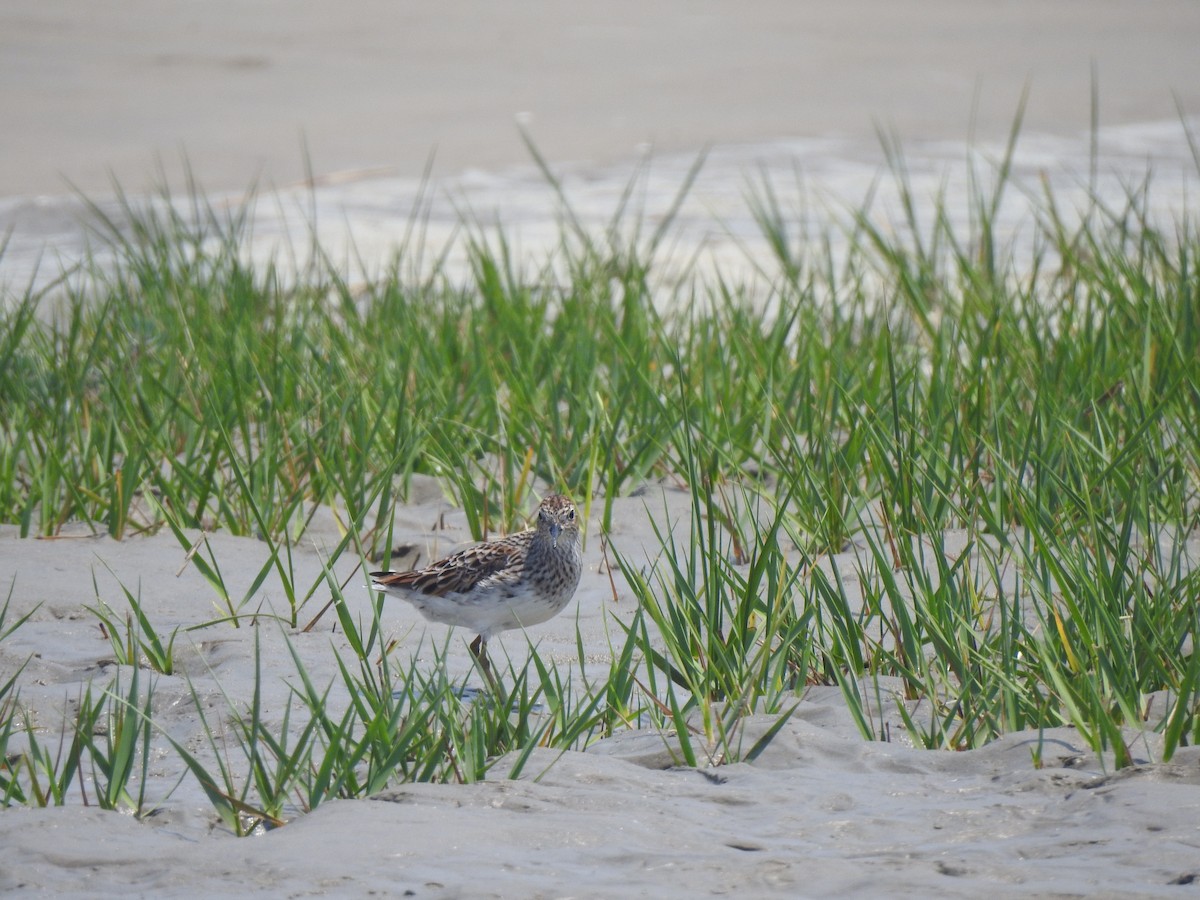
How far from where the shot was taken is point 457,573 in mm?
3781

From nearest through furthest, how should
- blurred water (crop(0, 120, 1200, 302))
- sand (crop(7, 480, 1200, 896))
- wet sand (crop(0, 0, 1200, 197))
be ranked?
1. sand (crop(7, 480, 1200, 896))
2. blurred water (crop(0, 120, 1200, 302))
3. wet sand (crop(0, 0, 1200, 197))

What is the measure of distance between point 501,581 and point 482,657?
204mm

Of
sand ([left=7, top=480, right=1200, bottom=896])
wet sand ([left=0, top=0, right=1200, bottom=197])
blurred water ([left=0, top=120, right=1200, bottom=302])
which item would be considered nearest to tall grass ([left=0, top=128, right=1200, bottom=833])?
sand ([left=7, top=480, right=1200, bottom=896])

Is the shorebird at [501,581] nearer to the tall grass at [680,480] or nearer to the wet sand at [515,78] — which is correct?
the tall grass at [680,480]

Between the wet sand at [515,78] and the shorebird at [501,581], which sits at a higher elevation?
the wet sand at [515,78]

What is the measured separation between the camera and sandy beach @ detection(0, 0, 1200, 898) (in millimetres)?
2395

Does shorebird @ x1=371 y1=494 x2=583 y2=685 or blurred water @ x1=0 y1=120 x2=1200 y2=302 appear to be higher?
blurred water @ x1=0 y1=120 x2=1200 y2=302

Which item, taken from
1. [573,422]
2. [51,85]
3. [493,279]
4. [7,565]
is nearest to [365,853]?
[7,565]

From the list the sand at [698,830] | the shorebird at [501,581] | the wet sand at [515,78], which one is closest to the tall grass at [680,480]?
the sand at [698,830]

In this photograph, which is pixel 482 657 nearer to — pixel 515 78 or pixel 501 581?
pixel 501 581

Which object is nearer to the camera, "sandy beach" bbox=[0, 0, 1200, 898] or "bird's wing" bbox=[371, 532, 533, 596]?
"sandy beach" bbox=[0, 0, 1200, 898]

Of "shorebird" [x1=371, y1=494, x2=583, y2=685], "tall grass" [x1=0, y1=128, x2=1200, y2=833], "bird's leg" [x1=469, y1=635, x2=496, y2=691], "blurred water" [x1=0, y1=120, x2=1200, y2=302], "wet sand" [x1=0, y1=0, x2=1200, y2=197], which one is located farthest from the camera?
"wet sand" [x1=0, y1=0, x2=1200, y2=197]

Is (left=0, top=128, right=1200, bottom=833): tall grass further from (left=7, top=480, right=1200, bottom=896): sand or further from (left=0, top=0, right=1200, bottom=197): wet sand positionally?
(left=0, top=0, right=1200, bottom=197): wet sand

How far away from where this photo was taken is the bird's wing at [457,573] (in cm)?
375
